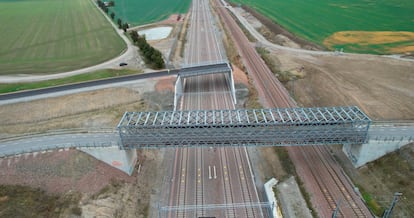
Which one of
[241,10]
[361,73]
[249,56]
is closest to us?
[361,73]

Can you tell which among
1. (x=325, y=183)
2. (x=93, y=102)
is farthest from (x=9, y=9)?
(x=325, y=183)

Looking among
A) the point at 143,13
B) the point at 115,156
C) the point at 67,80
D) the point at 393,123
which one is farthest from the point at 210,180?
the point at 143,13

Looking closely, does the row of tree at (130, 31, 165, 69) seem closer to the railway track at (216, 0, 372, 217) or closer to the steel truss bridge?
the railway track at (216, 0, 372, 217)

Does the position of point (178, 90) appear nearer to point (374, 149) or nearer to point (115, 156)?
point (115, 156)

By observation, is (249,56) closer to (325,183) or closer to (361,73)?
(361,73)

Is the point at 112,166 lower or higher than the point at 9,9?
lower

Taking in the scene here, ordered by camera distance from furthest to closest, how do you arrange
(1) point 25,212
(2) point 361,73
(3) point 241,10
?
(3) point 241,10 < (2) point 361,73 < (1) point 25,212
